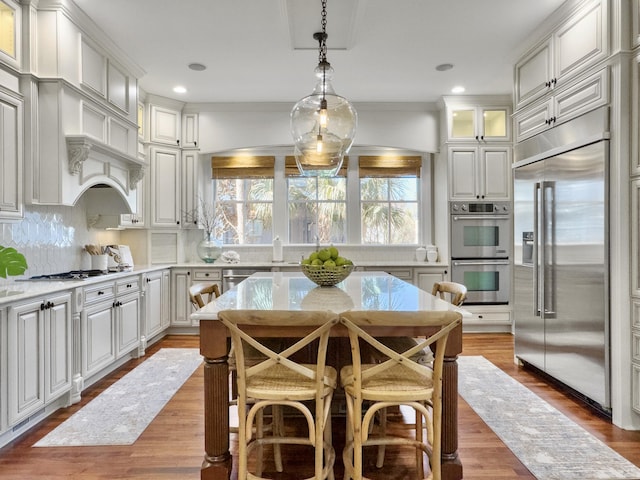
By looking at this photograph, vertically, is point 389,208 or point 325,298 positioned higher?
point 389,208

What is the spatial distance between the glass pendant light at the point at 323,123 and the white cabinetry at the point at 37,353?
6.35ft

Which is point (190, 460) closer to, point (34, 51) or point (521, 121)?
point (34, 51)

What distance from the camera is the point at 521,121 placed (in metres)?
3.91

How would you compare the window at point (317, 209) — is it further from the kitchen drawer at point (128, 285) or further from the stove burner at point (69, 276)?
the stove burner at point (69, 276)

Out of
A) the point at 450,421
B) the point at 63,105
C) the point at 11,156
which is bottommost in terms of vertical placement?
the point at 450,421

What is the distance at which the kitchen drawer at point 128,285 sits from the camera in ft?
12.5

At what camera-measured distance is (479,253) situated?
530 centimetres

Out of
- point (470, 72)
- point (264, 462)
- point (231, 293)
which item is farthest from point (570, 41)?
point (264, 462)

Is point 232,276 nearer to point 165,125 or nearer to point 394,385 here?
point 165,125

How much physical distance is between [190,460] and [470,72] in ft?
14.4

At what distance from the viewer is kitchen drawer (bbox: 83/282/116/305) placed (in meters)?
3.24

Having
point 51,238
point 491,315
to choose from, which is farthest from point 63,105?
point 491,315

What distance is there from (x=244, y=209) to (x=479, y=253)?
3.16 metres

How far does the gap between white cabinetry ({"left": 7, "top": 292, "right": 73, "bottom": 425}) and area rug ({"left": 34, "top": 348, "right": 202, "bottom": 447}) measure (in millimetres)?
225
